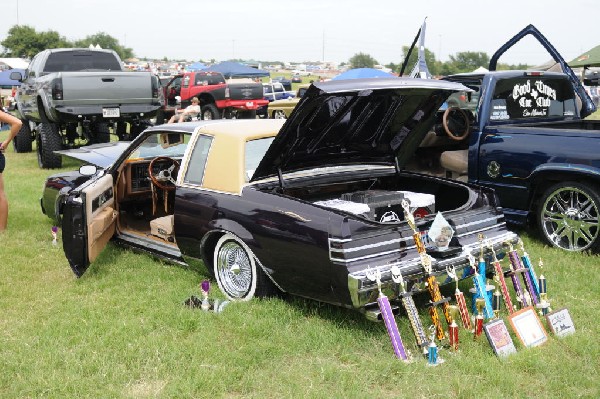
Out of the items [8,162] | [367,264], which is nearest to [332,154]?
[367,264]

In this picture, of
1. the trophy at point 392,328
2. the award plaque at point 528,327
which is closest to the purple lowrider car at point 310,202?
the trophy at point 392,328

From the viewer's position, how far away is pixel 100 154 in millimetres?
7141

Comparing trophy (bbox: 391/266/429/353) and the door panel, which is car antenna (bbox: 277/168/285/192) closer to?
trophy (bbox: 391/266/429/353)

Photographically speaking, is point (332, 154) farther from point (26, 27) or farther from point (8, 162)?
point (26, 27)

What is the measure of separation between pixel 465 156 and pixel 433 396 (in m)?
3.97

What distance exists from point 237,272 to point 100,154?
10.4 feet

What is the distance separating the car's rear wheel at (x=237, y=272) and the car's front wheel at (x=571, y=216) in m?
3.07

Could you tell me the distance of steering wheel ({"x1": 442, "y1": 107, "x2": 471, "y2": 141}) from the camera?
6.85 metres

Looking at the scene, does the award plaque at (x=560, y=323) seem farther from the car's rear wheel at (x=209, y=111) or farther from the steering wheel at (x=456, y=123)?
the car's rear wheel at (x=209, y=111)

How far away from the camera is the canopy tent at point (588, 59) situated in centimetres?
1602

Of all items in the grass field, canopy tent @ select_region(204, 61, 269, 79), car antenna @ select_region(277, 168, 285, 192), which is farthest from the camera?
canopy tent @ select_region(204, 61, 269, 79)

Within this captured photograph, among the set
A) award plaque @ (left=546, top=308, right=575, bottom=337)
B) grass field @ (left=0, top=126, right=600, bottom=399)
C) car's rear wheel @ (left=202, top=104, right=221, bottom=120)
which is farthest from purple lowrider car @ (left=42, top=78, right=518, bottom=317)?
car's rear wheel @ (left=202, top=104, right=221, bottom=120)

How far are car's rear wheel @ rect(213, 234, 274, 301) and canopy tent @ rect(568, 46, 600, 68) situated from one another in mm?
13878

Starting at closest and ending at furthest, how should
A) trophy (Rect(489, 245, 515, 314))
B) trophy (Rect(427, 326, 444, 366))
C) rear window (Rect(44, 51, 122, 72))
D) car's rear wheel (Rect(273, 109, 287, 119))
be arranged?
trophy (Rect(427, 326, 444, 366)) → trophy (Rect(489, 245, 515, 314)) → rear window (Rect(44, 51, 122, 72)) → car's rear wheel (Rect(273, 109, 287, 119))
